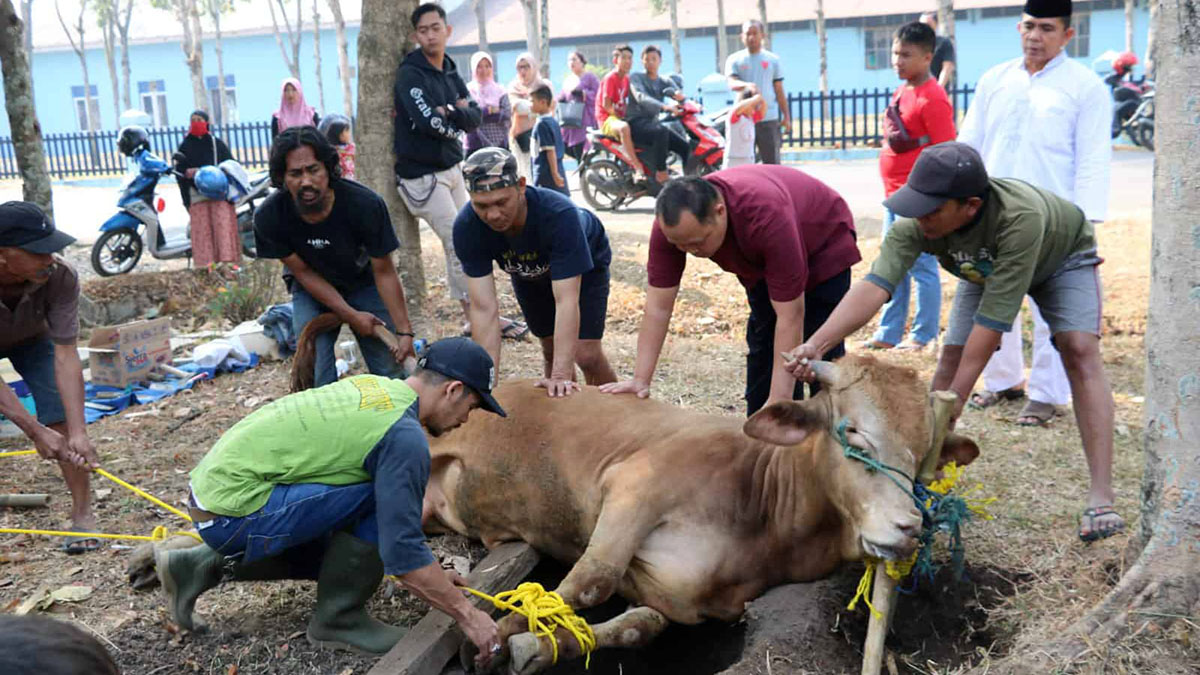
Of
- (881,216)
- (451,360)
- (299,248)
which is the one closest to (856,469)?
(451,360)

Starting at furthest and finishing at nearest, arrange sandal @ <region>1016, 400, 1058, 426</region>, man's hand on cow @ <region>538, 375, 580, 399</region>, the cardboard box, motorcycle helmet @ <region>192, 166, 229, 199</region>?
motorcycle helmet @ <region>192, 166, 229, 199</region> < the cardboard box < sandal @ <region>1016, 400, 1058, 426</region> < man's hand on cow @ <region>538, 375, 580, 399</region>

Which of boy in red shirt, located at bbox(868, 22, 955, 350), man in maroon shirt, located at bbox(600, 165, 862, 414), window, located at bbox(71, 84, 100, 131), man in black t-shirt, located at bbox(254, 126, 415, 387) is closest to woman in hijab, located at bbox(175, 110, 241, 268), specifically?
man in black t-shirt, located at bbox(254, 126, 415, 387)

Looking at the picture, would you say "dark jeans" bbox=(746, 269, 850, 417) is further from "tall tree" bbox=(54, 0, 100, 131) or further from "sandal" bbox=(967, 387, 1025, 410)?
"tall tree" bbox=(54, 0, 100, 131)

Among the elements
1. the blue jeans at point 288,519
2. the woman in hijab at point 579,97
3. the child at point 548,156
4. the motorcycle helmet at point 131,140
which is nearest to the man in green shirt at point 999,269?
the blue jeans at point 288,519

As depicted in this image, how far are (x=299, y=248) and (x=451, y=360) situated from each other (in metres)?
2.41

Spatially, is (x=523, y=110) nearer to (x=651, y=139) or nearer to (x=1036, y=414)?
(x=651, y=139)

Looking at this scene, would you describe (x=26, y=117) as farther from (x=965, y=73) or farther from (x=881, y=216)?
(x=965, y=73)

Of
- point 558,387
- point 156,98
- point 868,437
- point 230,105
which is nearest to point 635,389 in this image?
point 558,387

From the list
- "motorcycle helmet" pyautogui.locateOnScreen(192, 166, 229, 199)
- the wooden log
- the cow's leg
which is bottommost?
the cow's leg

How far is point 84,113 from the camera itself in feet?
163

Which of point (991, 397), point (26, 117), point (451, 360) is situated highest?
point (26, 117)

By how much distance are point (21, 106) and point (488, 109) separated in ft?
14.8

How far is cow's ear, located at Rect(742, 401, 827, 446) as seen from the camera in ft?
13.2

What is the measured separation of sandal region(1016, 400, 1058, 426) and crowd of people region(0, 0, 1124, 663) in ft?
0.25
